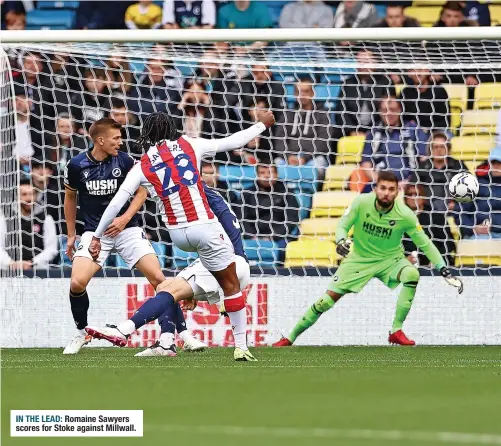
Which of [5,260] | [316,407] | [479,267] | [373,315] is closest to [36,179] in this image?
[5,260]

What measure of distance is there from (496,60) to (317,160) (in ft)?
7.59

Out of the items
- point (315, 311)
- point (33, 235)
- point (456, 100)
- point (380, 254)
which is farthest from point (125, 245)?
point (456, 100)

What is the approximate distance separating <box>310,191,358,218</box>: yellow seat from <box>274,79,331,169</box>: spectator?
0.35 m

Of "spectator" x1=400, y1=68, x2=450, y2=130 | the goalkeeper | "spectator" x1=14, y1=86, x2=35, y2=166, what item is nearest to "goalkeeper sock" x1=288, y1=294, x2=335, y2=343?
the goalkeeper

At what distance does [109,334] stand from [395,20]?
8.13 metres

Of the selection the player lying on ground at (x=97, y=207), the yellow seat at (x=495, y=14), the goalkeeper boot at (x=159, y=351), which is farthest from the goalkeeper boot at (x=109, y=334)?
the yellow seat at (x=495, y=14)

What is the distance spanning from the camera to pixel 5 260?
1318 cm

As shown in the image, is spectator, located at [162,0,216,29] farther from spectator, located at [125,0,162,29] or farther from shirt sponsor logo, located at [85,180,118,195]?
shirt sponsor logo, located at [85,180,118,195]

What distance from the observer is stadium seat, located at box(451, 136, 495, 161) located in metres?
14.6

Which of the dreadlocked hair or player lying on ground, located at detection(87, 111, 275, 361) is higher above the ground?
the dreadlocked hair

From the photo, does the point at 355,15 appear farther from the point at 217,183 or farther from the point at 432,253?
the point at 432,253

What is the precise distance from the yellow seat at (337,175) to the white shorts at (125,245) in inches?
141

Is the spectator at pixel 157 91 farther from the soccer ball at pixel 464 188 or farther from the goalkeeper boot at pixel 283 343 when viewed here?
the soccer ball at pixel 464 188

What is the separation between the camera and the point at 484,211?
14242 mm
